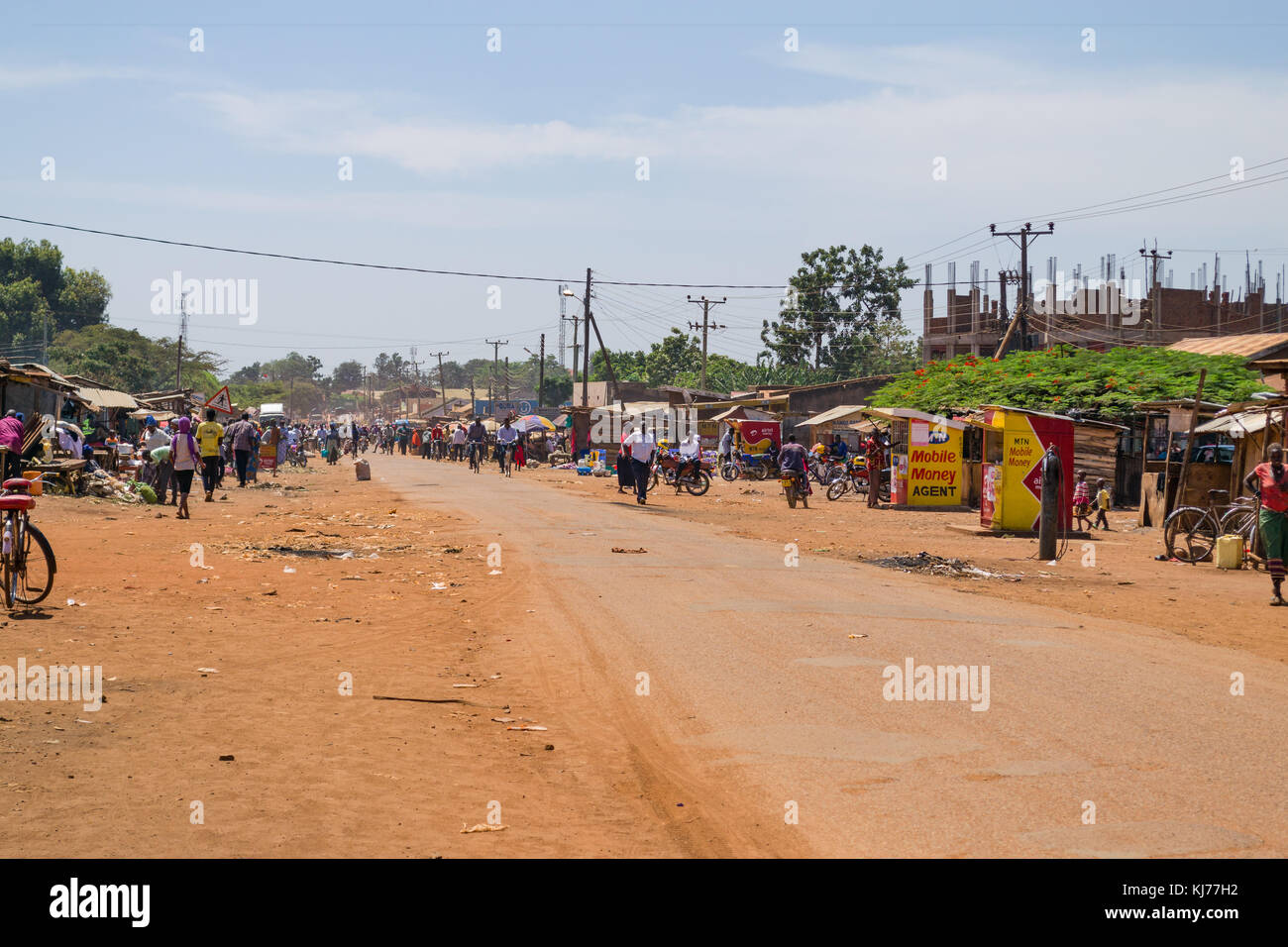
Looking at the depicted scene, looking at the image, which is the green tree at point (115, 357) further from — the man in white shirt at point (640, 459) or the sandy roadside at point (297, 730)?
the sandy roadside at point (297, 730)

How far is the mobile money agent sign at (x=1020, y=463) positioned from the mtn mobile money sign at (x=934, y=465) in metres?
6.31

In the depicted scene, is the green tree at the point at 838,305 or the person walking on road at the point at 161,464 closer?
the person walking on road at the point at 161,464

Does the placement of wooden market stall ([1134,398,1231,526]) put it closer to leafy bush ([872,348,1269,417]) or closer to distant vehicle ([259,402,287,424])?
leafy bush ([872,348,1269,417])

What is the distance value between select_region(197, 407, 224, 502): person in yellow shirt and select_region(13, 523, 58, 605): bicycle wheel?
43.2 ft

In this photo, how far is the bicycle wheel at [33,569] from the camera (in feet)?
35.1

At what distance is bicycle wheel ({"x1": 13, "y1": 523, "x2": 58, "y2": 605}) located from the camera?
1070 centimetres

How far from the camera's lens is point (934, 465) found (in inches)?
1187

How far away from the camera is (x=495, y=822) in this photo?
547 centimetres

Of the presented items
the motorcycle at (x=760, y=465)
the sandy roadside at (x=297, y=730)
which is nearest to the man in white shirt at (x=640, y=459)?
the sandy roadside at (x=297, y=730)

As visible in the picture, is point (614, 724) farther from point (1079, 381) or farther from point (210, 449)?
point (1079, 381)
